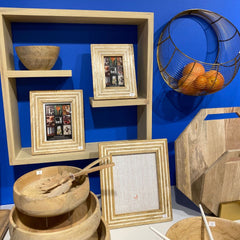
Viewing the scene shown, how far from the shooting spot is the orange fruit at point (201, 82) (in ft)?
3.57

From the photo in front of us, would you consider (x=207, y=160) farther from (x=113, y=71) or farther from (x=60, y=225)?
(x=60, y=225)

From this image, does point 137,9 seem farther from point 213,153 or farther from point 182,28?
point 213,153

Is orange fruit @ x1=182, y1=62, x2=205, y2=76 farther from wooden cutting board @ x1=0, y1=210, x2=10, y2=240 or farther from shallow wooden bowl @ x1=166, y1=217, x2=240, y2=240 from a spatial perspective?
wooden cutting board @ x1=0, y1=210, x2=10, y2=240

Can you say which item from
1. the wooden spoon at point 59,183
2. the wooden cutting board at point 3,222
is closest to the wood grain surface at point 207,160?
the wooden spoon at point 59,183

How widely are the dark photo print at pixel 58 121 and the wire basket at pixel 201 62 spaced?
1.66ft

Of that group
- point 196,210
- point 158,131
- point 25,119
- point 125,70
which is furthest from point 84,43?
point 196,210

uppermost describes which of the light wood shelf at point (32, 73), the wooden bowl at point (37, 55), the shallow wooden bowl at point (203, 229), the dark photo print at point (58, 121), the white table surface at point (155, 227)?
the wooden bowl at point (37, 55)

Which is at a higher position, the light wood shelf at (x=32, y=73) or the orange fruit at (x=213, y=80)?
the light wood shelf at (x=32, y=73)

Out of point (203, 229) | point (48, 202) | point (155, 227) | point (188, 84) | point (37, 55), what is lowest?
point (155, 227)

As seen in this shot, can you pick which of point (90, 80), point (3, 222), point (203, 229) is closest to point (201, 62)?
point (90, 80)

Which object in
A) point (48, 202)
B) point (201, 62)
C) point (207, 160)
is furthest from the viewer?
point (207, 160)

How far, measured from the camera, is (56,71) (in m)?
1.01

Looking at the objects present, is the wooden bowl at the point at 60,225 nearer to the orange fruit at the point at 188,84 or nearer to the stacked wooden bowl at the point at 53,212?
the stacked wooden bowl at the point at 53,212

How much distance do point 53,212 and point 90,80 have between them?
0.67 m
